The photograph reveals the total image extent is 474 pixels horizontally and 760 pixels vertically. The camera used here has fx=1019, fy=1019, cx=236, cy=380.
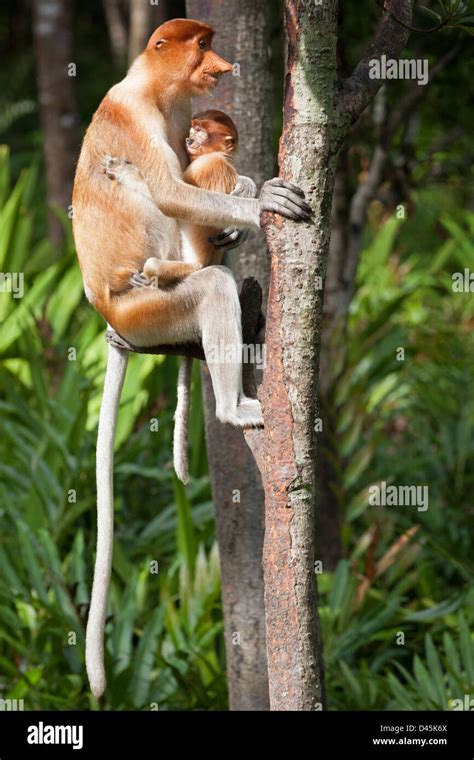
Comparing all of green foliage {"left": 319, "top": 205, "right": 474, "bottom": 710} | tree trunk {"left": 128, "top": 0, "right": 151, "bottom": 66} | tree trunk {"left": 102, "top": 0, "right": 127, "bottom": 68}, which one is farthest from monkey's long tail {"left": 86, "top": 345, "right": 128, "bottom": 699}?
tree trunk {"left": 102, "top": 0, "right": 127, "bottom": 68}

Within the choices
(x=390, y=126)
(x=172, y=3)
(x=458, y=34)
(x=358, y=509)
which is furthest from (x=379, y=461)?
(x=172, y=3)

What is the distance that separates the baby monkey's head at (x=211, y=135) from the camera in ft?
7.30

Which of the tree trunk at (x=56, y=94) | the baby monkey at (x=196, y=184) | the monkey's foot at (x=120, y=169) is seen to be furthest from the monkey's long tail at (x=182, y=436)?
the tree trunk at (x=56, y=94)

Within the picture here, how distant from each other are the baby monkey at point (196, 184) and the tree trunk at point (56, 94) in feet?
14.9

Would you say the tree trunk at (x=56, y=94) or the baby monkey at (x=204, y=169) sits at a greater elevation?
the tree trunk at (x=56, y=94)

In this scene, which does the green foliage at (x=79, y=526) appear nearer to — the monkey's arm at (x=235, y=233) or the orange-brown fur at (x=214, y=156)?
the monkey's arm at (x=235, y=233)

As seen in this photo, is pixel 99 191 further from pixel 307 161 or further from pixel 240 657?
pixel 240 657

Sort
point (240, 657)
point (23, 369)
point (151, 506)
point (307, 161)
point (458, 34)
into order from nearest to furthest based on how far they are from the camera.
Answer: point (307, 161)
point (240, 657)
point (458, 34)
point (151, 506)
point (23, 369)

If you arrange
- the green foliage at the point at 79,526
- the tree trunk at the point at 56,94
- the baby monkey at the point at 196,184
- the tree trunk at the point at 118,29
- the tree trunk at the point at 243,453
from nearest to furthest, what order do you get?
the baby monkey at the point at 196,184 → the tree trunk at the point at 243,453 → the green foliage at the point at 79,526 → the tree trunk at the point at 56,94 → the tree trunk at the point at 118,29

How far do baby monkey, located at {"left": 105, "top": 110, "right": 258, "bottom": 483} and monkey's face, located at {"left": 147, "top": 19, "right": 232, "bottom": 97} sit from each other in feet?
0.39

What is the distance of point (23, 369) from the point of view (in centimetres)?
479

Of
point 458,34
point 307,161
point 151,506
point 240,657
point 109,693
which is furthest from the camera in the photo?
point 151,506

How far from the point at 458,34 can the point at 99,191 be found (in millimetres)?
2598

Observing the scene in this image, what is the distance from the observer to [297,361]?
1.97 meters
